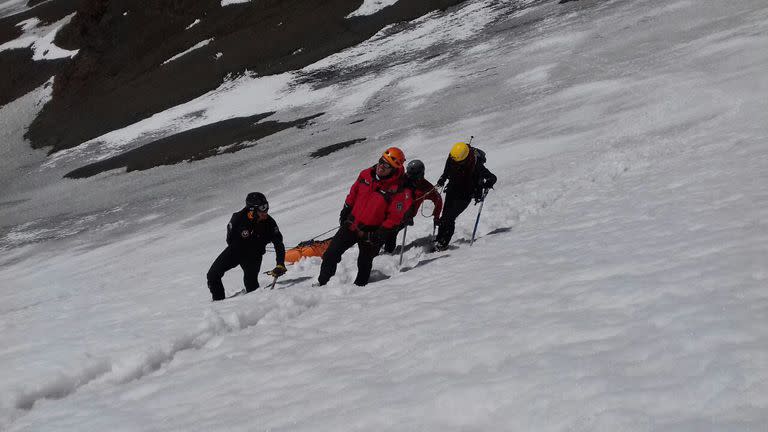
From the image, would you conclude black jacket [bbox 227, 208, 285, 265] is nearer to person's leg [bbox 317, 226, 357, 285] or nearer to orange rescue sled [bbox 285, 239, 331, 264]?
person's leg [bbox 317, 226, 357, 285]

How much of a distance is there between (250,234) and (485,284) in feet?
13.2

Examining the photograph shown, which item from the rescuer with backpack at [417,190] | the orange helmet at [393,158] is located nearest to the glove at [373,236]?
the rescuer with backpack at [417,190]

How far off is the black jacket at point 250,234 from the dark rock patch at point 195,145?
22.5m

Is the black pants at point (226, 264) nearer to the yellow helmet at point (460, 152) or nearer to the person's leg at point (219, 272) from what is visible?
the person's leg at point (219, 272)

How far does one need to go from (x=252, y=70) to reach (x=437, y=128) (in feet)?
76.1

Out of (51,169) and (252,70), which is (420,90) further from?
(51,169)

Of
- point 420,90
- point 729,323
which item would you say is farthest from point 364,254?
point 420,90

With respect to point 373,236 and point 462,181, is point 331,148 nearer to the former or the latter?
point 462,181

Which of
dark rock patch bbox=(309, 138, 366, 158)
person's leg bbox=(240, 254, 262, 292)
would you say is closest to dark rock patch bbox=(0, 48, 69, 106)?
dark rock patch bbox=(309, 138, 366, 158)

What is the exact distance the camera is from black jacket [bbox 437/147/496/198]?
391 inches

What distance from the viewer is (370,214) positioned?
856cm

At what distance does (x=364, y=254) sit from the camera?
862 centimetres

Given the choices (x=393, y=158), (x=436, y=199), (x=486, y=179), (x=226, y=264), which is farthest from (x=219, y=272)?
(x=486, y=179)

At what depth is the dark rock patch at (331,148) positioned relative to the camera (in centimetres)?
2541
